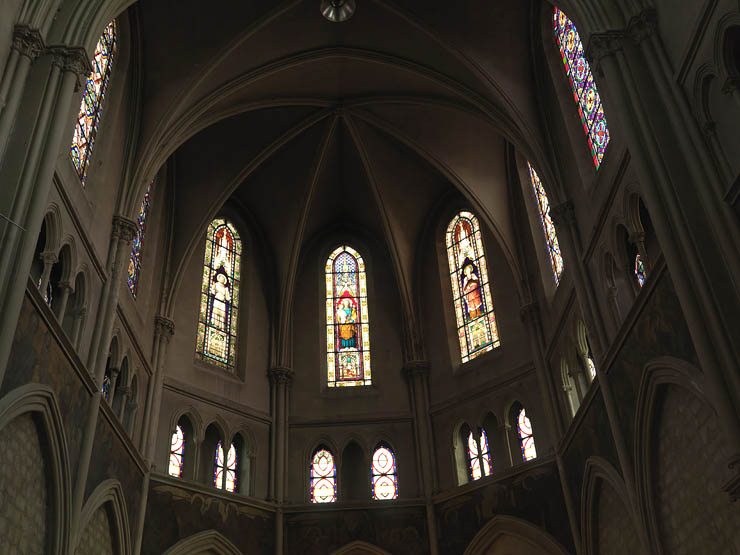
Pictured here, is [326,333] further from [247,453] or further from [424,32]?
[424,32]

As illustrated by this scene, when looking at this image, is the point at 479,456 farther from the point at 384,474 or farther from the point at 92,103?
the point at 92,103

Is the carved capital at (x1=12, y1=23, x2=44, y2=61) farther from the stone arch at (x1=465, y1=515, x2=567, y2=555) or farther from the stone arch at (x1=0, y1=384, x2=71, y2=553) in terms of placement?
the stone arch at (x1=465, y1=515, x2=567, y2=555)

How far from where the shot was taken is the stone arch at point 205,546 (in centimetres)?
1441

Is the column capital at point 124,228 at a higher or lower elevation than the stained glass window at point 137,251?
lower

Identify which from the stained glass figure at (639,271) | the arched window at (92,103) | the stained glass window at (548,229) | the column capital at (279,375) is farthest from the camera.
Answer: the column capital at (279,375)

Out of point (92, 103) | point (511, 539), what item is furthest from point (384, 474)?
point (92, 103)

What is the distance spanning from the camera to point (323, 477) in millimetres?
17297

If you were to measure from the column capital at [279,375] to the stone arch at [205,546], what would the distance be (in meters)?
4.21

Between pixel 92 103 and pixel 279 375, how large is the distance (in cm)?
802

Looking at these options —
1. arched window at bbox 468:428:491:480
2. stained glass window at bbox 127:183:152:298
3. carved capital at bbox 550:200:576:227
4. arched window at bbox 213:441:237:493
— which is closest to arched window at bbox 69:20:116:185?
stained glass window at bbox 127:183:152:298

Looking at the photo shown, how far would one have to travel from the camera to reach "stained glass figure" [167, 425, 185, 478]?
15.5 metres

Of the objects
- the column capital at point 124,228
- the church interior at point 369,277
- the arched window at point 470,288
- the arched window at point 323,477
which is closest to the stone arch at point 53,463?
the church interior at point 369,277

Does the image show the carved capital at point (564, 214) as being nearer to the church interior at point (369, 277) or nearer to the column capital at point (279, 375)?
Result: the church interior at point (369, 277)

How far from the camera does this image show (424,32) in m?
15.8
